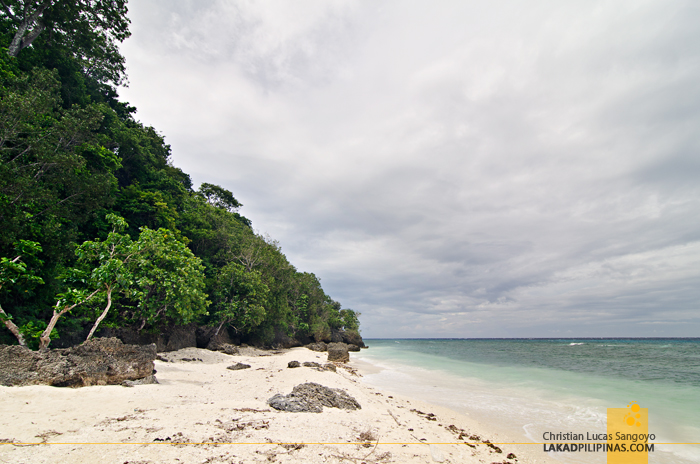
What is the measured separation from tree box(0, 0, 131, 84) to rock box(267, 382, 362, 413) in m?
17.1

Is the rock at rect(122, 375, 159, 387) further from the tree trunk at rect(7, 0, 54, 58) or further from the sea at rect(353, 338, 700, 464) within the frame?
the tree trunk at rect(7, 0, 54, 58)

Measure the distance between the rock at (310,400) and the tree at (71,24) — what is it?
1714 cm

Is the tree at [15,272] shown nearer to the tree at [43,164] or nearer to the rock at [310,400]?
the tree at [43,164]

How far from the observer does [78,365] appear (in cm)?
716

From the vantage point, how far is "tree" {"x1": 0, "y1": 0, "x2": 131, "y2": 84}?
1315 centimetres

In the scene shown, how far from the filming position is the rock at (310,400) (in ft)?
21.1

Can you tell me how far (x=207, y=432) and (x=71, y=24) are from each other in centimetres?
2149

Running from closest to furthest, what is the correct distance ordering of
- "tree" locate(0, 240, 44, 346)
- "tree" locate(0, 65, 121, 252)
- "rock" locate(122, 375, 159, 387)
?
"tree" locate(0, 240, 44, 346), "rock" locate(122, 375, 159, 387), "tree" locate(0, 65, 121, 252)

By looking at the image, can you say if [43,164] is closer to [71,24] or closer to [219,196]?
[71,24]

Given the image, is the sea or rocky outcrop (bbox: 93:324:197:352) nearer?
the sea

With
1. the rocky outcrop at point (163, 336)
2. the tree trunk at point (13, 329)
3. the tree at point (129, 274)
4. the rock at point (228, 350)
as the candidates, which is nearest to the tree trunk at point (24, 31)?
the tree at point (129, 274)

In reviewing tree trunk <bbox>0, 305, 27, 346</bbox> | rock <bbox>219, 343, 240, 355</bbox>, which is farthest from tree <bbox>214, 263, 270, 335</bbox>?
tree trunk <bbox>0, 305, 27, 346</bbox>

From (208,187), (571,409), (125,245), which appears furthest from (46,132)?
(208,187)

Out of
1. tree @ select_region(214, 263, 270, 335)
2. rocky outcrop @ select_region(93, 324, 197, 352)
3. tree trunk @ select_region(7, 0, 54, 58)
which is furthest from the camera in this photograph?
tree @ select_region(214, 263, 270, 335)
